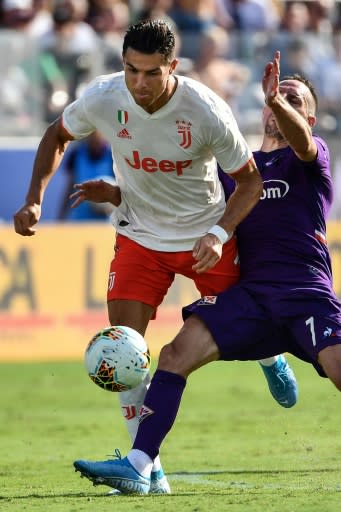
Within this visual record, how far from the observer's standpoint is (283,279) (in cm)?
683

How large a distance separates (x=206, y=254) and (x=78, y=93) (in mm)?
9473

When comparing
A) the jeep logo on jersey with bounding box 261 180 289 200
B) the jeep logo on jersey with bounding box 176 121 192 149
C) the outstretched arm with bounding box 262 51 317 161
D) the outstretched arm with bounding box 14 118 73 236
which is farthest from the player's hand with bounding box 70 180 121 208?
the outstretched arm with bounding box 262 51 317 161

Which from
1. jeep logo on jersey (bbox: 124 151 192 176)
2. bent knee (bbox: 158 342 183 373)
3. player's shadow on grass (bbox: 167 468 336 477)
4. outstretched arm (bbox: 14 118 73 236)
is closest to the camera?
bent knee (bbox: 158 342 183 373)

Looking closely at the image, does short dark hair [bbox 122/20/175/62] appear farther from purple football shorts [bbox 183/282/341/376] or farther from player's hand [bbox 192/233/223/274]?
purple football shorts [bbox 183/282/341/376]

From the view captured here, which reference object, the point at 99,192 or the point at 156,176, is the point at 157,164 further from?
the point at 99,192

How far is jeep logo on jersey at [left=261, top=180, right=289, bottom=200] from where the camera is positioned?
6953 millimetres

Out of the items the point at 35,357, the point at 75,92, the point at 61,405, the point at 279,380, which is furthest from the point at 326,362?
the point at 75,92

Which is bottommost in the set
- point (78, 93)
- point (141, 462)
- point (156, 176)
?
point (78, 93)

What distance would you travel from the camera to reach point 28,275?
13656 mm

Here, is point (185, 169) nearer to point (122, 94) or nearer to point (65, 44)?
point (122, 94)

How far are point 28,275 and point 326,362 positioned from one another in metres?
7.60

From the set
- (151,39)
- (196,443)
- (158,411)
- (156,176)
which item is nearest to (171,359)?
(158,411)

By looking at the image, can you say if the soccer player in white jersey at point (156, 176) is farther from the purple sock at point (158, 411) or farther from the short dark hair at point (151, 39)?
the purple sock at point (158, 411)

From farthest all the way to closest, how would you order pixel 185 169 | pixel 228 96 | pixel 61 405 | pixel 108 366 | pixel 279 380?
pixel 228 96 → pixel 61 405 → pixel 279 380 → pixel 185 169 → pixel 108 366
